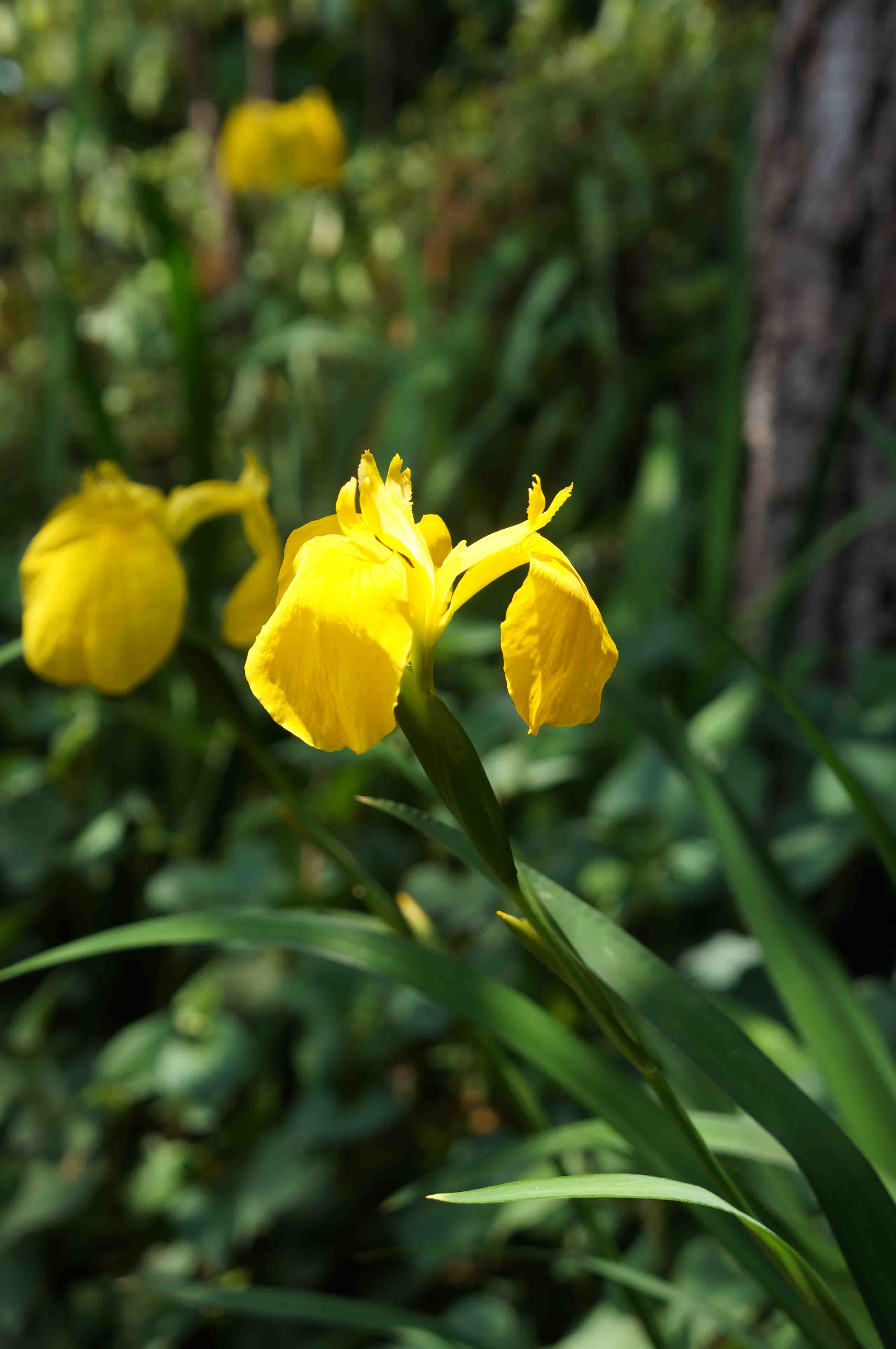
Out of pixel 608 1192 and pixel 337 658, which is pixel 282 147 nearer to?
pixel 337 658

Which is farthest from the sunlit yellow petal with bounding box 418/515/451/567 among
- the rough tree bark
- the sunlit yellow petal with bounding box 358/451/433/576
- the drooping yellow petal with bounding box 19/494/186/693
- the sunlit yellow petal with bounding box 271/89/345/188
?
the sunlit yellow petal with bounding box 271/89/345/188

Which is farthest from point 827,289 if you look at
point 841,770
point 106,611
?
point 106,611

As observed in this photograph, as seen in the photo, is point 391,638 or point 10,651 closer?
point 391,638

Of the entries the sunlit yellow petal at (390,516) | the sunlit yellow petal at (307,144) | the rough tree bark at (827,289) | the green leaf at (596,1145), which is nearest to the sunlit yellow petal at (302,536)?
the sunlit yellow petal at (390,516)

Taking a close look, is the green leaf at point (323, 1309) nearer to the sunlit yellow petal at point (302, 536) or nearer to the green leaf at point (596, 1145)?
the green leaf at point (596, 1145)

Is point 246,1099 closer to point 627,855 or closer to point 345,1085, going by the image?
point 345,1085

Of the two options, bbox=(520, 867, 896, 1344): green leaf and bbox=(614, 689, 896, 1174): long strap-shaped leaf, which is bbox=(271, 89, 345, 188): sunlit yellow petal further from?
bbox=(520, 867, 896, 1344): green leaf
